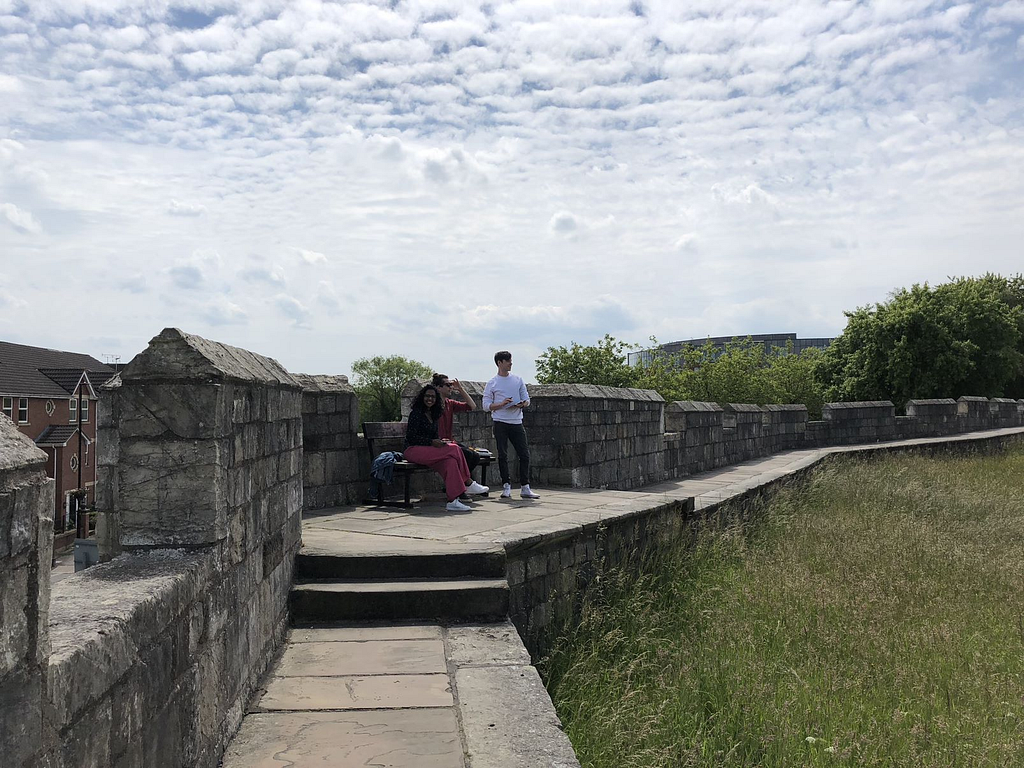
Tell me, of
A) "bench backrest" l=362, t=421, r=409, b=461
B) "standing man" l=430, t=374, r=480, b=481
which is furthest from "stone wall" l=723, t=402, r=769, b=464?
"bench backrest" l=362, t=421, r=409, b=461

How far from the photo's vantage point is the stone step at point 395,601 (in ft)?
15.7

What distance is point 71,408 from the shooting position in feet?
150

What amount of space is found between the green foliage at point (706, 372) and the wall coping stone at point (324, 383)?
2156 cm

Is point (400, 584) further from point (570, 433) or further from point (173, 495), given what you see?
point (570, 433)

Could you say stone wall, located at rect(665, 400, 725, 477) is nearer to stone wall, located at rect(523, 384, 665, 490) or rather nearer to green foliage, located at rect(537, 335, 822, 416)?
stone wall, located at rect(523, 384, 665, 490)

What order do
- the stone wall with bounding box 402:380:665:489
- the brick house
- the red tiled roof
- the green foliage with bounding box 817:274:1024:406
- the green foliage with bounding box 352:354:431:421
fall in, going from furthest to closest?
the green foliage with bounding box 352:354:431:421 → the red tiled roof → the brick house → the green foliage with bounding box 817:274:1024:406 → the stone wall with bounding box 402:380:665:489

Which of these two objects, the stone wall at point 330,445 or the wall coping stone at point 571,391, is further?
the wall coping stone at point 571,391

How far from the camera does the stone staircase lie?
4.80 meters

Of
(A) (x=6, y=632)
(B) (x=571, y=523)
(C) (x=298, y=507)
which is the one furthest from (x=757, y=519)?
(A) (x=6, y=632)

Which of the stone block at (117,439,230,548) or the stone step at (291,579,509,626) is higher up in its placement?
the stone block at (117,439,230,548)

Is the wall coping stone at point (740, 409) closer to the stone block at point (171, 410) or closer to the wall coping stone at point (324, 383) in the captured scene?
the wall coping stone at point (324, 383)

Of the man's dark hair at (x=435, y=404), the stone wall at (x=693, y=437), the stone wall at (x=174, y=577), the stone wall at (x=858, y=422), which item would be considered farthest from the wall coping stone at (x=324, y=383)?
the stone wall at (x=858, y=422)

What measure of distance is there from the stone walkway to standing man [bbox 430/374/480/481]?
225cm

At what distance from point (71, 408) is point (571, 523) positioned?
45456 mm
